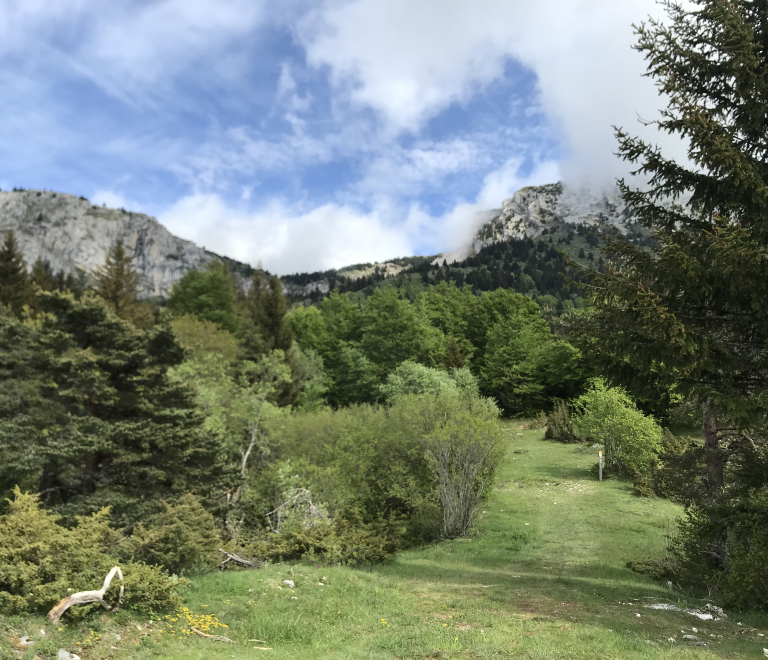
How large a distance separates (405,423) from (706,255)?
1441 cm

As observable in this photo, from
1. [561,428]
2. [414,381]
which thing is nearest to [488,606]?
[414,381]

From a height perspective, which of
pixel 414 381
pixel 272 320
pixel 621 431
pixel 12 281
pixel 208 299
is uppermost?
pixel 208 299

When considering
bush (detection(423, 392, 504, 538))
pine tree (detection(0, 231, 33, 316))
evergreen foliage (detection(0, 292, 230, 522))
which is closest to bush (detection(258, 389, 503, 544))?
bush (detection(423, 392, 504, 538))

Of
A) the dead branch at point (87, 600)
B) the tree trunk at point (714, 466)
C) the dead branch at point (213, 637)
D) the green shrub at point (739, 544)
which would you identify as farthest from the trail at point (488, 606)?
the tree trunk at point (714, 466)

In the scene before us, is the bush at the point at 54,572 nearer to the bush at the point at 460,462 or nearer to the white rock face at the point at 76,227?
the bush at the point at 460,462

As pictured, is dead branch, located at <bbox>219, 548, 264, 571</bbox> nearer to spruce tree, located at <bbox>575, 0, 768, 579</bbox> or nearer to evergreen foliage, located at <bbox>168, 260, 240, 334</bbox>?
spruce tree, located at <bbox>575, 0, 768, 579</bbox>

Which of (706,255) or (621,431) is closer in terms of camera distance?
(706,255)

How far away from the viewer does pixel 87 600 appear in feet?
20.8

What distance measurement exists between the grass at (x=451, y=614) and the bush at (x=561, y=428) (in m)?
19.4

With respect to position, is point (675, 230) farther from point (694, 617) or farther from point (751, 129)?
point (694, 617)

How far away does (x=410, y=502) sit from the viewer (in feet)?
65.1

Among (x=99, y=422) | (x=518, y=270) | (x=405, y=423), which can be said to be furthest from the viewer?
(x=518, y=270)

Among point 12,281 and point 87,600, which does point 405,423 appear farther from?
point 12,281

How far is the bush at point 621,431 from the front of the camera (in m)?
25.2
